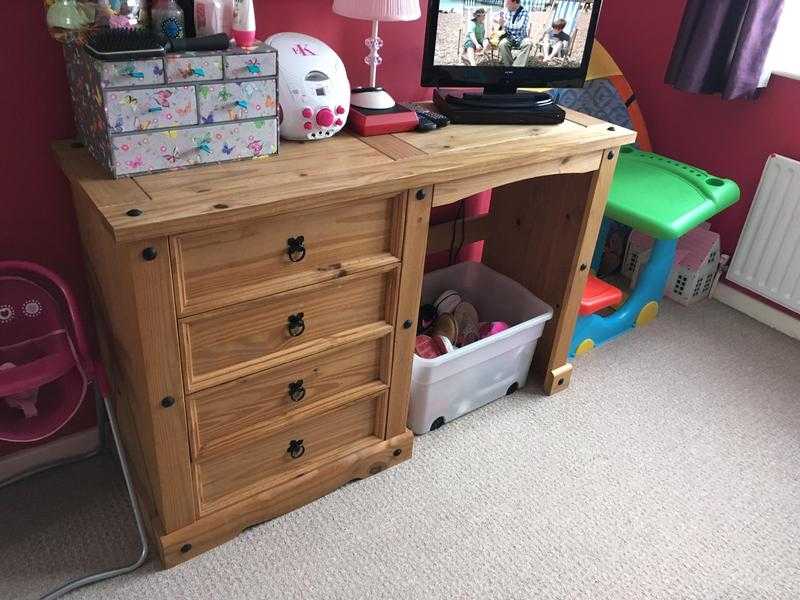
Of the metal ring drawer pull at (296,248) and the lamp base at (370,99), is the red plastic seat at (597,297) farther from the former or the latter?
the metal ring drawer pull at (296,248)

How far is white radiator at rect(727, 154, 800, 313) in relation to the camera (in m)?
2.31

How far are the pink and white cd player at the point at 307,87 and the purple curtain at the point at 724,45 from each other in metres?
1.45

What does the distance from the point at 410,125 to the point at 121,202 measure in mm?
697

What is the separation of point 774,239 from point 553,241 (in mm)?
996

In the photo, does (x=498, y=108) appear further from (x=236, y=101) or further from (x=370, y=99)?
(x=236, y=101)

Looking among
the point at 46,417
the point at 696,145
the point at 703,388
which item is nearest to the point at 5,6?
the point at 46,417

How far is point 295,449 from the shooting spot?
61.7 inches

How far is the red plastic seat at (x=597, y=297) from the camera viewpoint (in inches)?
86.2

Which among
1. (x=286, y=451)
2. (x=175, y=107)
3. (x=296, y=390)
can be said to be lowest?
(x=286, y=451)

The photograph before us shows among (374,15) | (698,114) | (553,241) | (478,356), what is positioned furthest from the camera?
(698,114)

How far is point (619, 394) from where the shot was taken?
2.13 meters

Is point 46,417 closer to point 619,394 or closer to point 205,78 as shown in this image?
point 205,78

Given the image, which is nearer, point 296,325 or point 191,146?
point 191,146

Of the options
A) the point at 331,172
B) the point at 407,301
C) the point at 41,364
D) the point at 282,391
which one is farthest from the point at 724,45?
the point at 41,364
